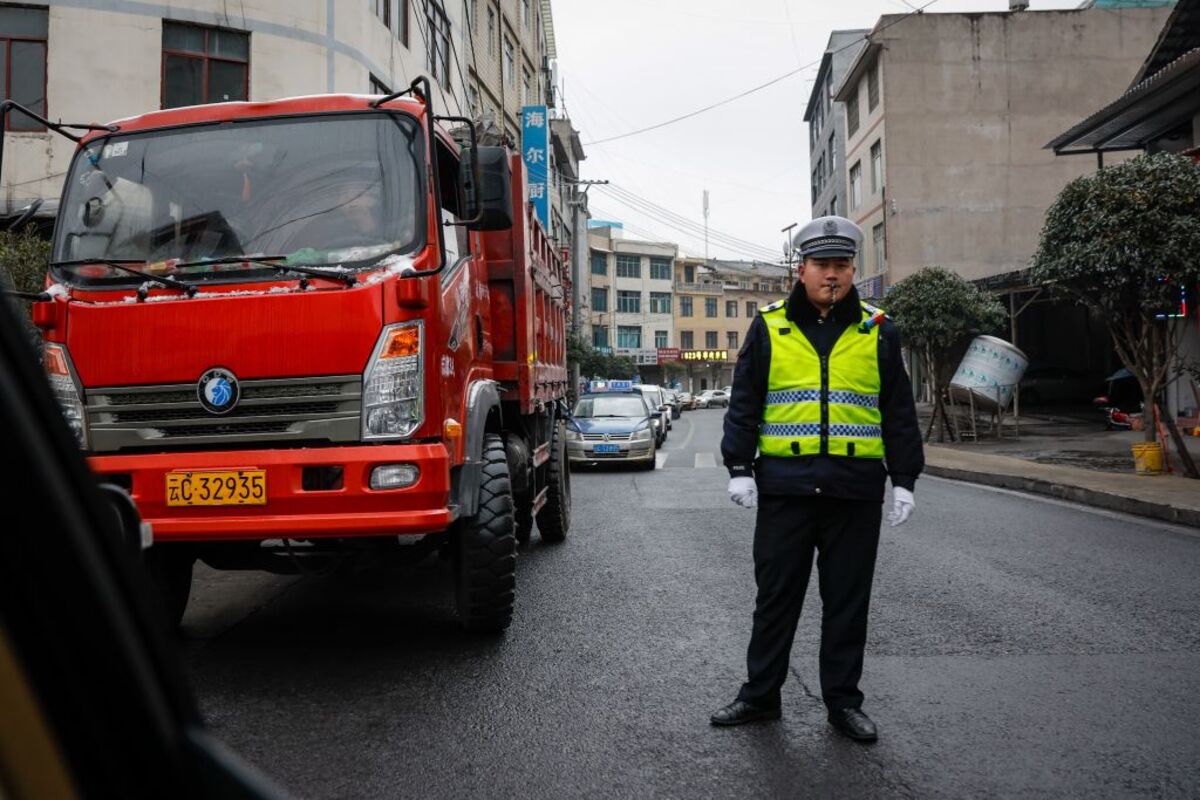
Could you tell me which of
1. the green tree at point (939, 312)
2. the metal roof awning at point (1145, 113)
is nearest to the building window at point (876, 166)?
the metal roof awning at point (1145, 113)

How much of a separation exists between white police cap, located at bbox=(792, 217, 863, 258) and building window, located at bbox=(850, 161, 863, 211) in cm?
3487

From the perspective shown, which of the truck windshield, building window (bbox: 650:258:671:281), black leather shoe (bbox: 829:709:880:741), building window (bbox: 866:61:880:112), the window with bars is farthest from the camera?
building window (bbox: 650:258:671:281)

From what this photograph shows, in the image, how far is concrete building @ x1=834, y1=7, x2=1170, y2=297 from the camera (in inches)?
1268

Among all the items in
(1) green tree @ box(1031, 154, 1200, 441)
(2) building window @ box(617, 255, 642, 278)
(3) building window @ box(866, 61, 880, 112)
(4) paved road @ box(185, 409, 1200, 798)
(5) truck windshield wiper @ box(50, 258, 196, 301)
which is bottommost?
(4) paved road @ box(185, 409, 1200, 798)

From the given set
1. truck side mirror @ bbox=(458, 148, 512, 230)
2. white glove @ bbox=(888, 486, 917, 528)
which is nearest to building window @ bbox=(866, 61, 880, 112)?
truck side mirror @ bbox=(458, 148, 512, 230)

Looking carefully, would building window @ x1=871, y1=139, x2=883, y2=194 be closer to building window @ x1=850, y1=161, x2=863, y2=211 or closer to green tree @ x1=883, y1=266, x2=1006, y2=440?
building window @ x1=850, y1=161, x2=863, y2=211

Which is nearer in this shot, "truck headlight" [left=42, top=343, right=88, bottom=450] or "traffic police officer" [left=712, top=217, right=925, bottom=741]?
"traffic police officer" [left=712, top=217, right=925, bottom=741]

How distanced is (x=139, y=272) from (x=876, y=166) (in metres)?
33.2

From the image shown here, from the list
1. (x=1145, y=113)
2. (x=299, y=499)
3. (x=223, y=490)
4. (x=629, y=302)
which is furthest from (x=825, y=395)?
(x=629, y=302)

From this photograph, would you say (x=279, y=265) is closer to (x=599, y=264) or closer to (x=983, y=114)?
(x=983, y=114)

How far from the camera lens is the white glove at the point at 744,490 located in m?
3.87

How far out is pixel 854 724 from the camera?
363cm

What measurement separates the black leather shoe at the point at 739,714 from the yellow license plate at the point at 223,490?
2.17 meters

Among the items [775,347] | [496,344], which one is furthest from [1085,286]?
[775,347]
